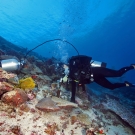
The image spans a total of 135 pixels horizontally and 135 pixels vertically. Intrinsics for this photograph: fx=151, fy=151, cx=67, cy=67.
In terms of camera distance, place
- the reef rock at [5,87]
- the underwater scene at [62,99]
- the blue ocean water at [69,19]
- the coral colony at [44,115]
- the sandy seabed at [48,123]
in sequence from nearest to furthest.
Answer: the sandy seabed at [48,123] → the coral colony at [44,115] → the underwater scene at [62,99] → the reef rock at [5,87] → the blue ocean water at [69,19]

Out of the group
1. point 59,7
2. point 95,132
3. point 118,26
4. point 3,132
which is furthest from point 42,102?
point 118,26

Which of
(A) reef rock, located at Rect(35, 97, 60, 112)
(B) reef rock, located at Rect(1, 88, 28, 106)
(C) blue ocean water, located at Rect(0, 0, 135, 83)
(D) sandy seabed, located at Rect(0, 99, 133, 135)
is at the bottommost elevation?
(D) sandy seabed, located at Rect(0, 99, 133, 135)

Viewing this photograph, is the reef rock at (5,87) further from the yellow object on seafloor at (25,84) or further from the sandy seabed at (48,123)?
the sandy seabed at (48,123)

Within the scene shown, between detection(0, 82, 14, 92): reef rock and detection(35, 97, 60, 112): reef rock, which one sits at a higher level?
detection(0, 82, 14, 92): reef rock

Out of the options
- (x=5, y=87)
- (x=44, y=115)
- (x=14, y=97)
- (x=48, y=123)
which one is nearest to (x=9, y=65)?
(x=5, y=87)

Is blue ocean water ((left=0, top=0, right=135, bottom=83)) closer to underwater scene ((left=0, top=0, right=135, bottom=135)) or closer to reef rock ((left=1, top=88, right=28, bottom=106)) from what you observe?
underwater scene ((left=0, top=0, right=135, bottom=135))

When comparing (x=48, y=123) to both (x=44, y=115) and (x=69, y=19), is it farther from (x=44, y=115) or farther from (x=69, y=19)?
(x=69, y=19)

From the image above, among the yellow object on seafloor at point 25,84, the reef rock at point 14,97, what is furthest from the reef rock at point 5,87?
the yellow object on seafloor at point 25,84

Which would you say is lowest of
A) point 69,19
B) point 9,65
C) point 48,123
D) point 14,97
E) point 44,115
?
point 48,123

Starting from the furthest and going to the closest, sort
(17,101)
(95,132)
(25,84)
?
(25,84) → (17,101) → (95,132)

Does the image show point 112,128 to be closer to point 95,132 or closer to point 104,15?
point 95,132

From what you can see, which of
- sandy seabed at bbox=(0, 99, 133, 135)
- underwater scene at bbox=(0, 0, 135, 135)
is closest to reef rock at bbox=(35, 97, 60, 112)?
underwater scene at bbox=(0, 0, 135, 135)

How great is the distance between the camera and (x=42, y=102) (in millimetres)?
5711

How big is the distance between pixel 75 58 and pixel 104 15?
133 feet
